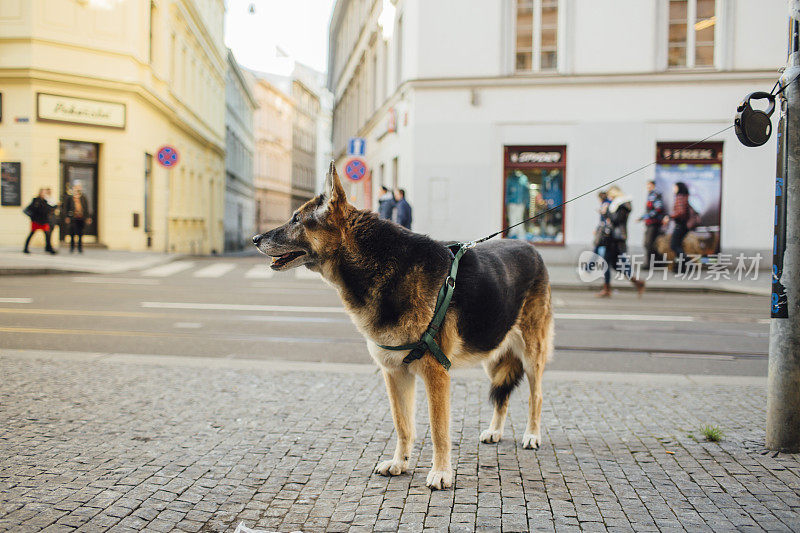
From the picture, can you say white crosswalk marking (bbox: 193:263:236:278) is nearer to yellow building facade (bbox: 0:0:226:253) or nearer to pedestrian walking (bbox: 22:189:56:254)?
pedestrian walking (bbox: 22:189:56:254)

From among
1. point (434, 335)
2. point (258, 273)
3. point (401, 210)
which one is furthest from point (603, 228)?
Answer: point (434, 335)

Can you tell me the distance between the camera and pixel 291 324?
32.1 feet

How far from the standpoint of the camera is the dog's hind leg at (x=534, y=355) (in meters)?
4.54

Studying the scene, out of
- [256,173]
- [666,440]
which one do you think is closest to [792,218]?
[666,440]

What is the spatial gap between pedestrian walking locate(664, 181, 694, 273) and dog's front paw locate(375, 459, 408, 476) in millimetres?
15935

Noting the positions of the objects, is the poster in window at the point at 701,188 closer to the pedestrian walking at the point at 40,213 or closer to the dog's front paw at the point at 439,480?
the pedestrian walking at the point at 40,213

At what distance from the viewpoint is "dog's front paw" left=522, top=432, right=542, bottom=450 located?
4461 millimetres

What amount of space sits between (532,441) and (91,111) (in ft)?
79.2

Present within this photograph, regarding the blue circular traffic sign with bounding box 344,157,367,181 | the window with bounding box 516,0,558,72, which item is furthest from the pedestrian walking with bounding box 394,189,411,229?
the window with bounding box 516,0,558,72

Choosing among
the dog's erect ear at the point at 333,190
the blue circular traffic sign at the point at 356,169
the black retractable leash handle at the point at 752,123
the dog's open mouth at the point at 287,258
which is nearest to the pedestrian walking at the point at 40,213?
the blue circular traffic sign at the point at 356,169

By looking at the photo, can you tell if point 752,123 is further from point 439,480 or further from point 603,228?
point 603,228

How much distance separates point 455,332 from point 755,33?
803 inches

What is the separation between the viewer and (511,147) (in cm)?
2173

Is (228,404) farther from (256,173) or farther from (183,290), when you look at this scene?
(256,173)
